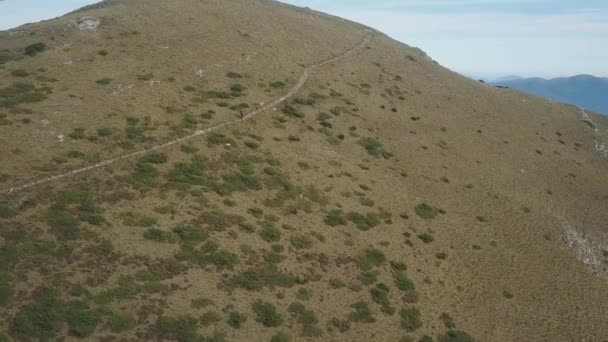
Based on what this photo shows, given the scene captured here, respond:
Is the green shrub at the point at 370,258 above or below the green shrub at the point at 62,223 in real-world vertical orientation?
below

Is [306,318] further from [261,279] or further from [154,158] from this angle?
[154,158]

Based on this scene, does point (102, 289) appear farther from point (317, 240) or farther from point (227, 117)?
point (227, 117)

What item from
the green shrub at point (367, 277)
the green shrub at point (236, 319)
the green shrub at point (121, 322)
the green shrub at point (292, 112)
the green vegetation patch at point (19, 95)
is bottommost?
the green shrub at point (367, 277)

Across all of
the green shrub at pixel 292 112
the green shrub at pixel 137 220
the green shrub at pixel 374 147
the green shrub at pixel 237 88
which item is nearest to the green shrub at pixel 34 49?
the green shrub at pixel 237 88

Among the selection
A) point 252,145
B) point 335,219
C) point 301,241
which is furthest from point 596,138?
point 301,241

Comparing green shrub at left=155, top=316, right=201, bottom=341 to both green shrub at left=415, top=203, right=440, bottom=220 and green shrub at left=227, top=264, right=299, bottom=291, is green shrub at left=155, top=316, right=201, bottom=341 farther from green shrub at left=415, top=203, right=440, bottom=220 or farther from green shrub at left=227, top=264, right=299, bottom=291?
green shrub at left=415, top=203, right=440, bottom=220

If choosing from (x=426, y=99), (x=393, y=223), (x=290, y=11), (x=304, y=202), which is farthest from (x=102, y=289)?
(x=290, y=11)

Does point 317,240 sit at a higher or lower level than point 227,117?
lower

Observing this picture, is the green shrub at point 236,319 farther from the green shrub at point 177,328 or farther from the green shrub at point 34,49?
the green shrub at point 34,49
